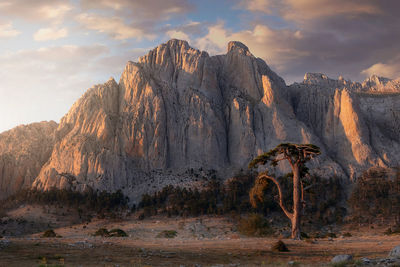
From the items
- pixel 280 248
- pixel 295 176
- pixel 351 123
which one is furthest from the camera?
pixel 351 123

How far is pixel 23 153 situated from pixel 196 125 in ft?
137

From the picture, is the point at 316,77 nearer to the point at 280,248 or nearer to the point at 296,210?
the point at 296,210

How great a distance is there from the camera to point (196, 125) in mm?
82375

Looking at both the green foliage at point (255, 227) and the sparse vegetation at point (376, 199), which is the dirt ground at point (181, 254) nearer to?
the green foliage at point (255, 227)

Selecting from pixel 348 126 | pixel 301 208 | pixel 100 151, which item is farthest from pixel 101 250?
pixel 348 126

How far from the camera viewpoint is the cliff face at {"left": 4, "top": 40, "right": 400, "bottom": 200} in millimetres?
74562

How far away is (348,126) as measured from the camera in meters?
79.4

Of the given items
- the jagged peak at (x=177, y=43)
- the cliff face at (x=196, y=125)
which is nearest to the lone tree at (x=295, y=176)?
the cliff face at (x=196, y=125)

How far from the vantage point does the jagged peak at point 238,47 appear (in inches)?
3859

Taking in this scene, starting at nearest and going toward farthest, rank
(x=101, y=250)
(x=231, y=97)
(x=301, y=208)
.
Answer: (x=101, y=250), (x=301, y=208), (x=231, y=97)

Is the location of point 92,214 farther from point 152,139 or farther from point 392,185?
point 392,185

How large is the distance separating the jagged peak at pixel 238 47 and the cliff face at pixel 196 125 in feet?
9.53

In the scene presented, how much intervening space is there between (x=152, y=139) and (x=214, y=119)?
604 inches

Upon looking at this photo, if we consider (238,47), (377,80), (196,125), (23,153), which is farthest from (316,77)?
(23,153)
